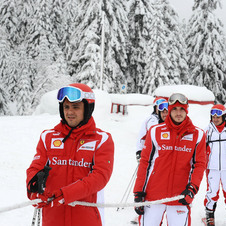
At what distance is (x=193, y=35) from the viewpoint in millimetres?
27359

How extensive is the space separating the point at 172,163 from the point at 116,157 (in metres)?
6.79

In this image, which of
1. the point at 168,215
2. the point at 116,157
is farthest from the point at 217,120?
the point at 116,157

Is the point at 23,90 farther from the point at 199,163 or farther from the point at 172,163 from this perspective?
the point at 199,163

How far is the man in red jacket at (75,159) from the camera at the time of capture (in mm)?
2205

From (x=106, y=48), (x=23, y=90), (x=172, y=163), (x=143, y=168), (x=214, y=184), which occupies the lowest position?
(x=214, y=184)

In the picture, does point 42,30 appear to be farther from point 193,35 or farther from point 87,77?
point 193,35

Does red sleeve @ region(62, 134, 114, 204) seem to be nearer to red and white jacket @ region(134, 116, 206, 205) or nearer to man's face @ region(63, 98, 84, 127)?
man's face @ region(63, 98, 84, 127)

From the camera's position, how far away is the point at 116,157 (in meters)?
9.86

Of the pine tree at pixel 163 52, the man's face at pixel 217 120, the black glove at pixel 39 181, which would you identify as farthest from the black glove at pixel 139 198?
the pine tree at pixel 163 52

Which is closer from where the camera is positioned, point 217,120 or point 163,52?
point 217,120

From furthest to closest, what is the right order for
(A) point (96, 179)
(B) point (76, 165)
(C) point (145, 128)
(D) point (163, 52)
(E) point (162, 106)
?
(D) point (163, 52)
(C) point (145, 128)
(E) point (162, 106)
(B) point (76, 165)
(A) point (96, 179)

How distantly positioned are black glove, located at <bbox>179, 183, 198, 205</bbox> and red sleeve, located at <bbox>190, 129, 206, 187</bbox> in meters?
0.07

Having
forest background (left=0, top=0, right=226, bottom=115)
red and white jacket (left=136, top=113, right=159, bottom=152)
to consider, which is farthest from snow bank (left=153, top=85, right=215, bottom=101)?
red and white jacket (left=136, top=113, right=159, bottom=152)

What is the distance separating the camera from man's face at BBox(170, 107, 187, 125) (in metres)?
3.28
